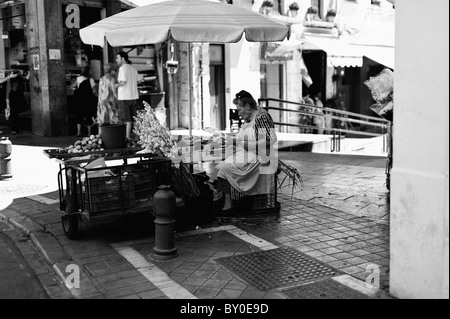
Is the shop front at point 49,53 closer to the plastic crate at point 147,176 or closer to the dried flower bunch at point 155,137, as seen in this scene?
the dried flower bunch at point 155,137

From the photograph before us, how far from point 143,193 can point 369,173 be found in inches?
201

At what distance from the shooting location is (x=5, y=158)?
9906 mm

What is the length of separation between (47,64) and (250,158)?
366 inches

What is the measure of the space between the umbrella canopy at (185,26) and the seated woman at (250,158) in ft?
2.79

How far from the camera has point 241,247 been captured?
20.3 ft

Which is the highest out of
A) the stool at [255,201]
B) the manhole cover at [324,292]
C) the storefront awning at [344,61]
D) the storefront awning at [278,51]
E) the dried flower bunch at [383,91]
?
the storefront awning at [278,51]

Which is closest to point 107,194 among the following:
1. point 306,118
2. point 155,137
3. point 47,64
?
point 155,137

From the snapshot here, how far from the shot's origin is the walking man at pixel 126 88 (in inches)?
510

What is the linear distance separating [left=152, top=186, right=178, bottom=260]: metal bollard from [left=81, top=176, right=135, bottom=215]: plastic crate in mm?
720

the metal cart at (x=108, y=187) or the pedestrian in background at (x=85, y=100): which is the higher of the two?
the pedestrian in background at (x=85, y=100)

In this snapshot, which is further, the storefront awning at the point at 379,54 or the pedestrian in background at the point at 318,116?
the pedestrian in background at the point at 318,116

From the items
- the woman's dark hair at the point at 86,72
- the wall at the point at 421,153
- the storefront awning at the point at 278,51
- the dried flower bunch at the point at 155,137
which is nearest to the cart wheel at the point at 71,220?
the dried flower bunch at the point at 155,137

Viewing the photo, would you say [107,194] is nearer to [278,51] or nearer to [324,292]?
[324,292]

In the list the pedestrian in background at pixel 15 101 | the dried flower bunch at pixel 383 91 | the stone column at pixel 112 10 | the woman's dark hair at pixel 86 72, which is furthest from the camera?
the stone column at pixel 112 10
